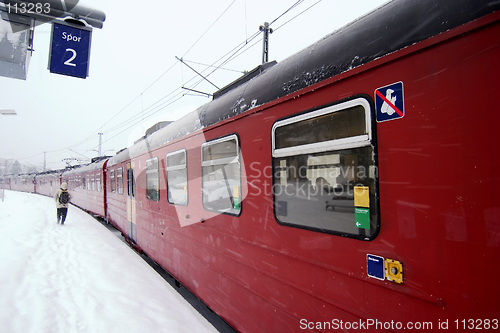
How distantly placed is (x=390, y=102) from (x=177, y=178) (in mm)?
3382

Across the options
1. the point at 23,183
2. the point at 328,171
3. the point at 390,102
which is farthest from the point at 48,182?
the point at 390,102

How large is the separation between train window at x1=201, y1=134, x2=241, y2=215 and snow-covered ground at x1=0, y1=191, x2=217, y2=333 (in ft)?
5.06

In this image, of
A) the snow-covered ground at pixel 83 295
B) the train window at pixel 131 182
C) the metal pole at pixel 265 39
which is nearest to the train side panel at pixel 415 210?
the snow-covered ground at pixel 83 295

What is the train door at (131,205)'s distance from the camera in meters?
7.04

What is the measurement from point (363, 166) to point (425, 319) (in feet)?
2.85

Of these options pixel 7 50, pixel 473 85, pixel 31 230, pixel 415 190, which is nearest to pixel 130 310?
pixel 415 190

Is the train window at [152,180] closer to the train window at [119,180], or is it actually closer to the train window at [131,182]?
the train window at [131,182]

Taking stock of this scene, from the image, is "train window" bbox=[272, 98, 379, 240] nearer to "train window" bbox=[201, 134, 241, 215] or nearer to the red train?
the red train

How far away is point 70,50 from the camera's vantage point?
4.88m

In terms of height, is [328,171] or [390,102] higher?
[390,102]

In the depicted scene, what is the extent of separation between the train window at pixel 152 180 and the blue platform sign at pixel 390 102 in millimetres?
4351

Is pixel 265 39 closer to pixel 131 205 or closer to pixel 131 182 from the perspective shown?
pixel 131 182

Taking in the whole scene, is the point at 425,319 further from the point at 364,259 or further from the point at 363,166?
the point at 363,166

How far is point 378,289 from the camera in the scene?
162 cm
